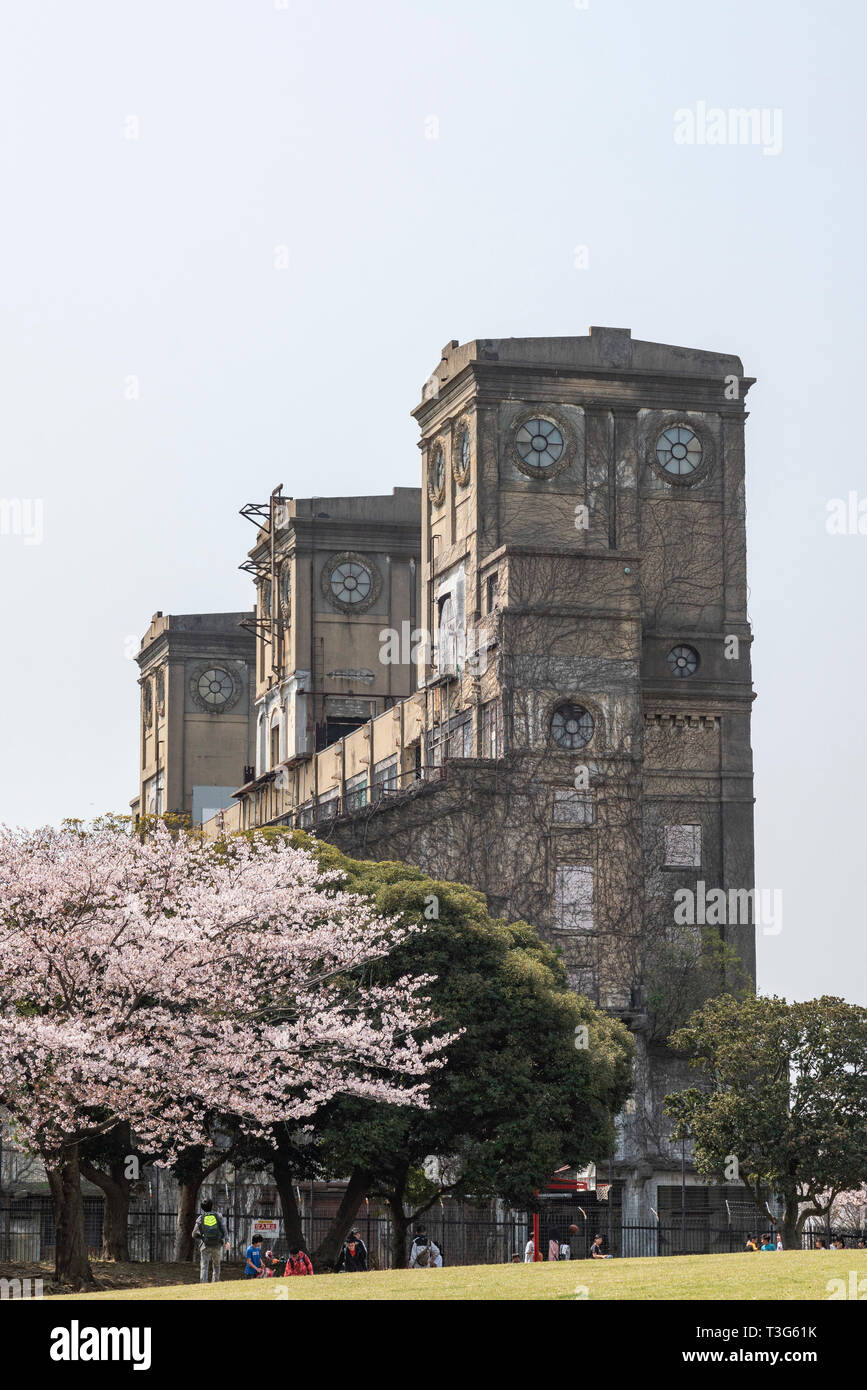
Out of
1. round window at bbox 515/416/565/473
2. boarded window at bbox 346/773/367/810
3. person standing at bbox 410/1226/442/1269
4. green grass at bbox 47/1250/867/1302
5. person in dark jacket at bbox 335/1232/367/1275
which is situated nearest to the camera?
green grass at bbox 47/1250/867/1302

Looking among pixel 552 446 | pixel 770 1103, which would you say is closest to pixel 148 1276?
pixel 770 1103

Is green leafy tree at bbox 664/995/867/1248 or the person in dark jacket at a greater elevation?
green leafy tree at bbox 664/995/867/1248

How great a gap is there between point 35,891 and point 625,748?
112 feet

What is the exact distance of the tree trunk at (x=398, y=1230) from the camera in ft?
161

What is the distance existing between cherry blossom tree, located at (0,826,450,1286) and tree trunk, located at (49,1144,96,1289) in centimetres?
4

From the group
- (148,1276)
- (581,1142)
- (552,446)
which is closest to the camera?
(148,1276)

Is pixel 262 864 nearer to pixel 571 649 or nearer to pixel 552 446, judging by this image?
pixel 571 649

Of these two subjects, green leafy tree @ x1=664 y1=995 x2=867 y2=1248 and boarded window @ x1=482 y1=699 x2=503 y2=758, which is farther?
boarded window @ x1=482 y1=699 x2=503 y2=758

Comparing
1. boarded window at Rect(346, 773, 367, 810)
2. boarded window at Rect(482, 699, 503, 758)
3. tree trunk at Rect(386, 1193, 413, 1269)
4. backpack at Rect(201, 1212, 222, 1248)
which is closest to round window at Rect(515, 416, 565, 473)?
boarded window at Rect(482, 699, 503, 758)

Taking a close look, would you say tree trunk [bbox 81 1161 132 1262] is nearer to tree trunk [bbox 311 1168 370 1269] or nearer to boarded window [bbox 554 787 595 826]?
tree trunk [bbox 311 1168 370 1269]

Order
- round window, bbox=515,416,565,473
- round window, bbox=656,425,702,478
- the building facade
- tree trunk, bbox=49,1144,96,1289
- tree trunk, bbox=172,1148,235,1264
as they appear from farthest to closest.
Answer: round window, bbox=656,425,702,478 → round window, bbox=515,416,565,473 → the building facade → tree trunk, bbox=172,1148,235,1264 → tree trunk, bbox=49,1144,96,1289

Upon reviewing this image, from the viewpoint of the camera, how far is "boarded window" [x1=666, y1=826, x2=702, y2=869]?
74312mm

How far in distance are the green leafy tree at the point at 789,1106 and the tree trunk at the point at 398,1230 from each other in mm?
10480

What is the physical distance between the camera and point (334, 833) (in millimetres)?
65750
